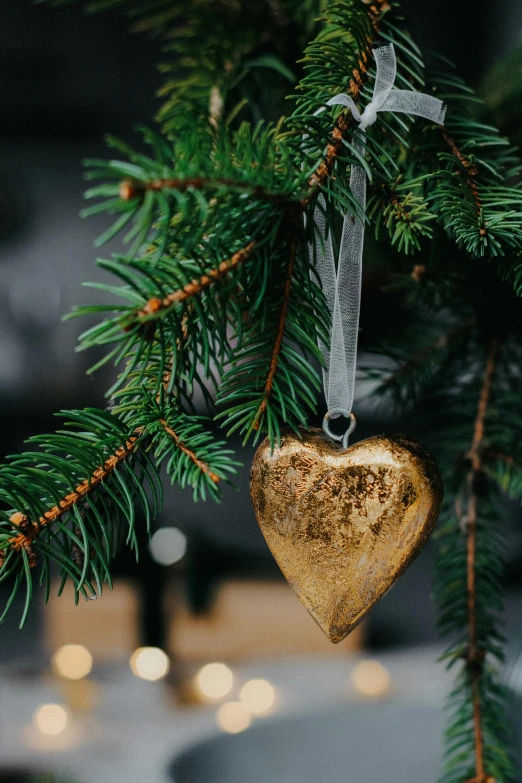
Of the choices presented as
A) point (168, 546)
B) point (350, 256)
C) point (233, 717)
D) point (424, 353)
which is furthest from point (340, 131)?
point (168, 546)

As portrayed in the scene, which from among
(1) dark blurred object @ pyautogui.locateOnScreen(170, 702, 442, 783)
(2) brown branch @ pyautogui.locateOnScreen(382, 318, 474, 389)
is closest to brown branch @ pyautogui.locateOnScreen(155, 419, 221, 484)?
(2) brown branch @ pyautogui.locateOnScreen(382, 318, 474, 389)

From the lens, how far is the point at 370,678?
25.9 inches

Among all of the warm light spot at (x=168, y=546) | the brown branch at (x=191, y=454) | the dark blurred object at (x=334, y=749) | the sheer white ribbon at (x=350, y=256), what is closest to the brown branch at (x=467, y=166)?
the sheer white ribbon at (x=350, y=256)

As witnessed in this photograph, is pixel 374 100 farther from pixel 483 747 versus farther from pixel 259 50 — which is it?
pixel 483 747

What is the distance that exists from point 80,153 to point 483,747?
0.67m

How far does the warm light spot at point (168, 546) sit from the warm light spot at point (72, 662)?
0.12 m

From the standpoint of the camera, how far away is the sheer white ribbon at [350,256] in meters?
0.19

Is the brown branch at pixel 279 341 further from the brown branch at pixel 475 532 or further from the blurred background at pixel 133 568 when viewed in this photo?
the blurred background at pixel 133 568

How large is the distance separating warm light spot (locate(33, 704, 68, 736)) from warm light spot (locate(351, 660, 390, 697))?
0.88 ft

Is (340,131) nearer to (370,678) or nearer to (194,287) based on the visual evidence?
(194,287)

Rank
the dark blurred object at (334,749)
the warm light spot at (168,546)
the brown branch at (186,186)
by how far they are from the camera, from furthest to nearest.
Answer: the warm light spot at (168,546)
the dark blurred object at (334,749)
the brown branch at (186,186)

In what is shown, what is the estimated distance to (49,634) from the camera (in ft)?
2.41

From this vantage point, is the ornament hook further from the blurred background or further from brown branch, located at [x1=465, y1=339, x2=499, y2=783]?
the blurred background

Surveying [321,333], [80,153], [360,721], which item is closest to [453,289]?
[321,333]
